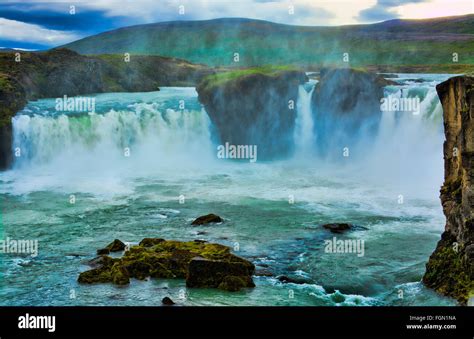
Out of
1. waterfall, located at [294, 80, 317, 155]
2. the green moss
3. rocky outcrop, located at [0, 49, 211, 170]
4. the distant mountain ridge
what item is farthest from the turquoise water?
the distant mountain ridge

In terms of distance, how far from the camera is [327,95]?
20516 mm

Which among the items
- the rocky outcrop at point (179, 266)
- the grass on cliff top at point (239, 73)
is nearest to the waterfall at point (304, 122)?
the grass on cliff top at point (239, 73)

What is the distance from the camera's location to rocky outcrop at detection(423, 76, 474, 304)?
29.3 ft

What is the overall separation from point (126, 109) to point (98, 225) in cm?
867

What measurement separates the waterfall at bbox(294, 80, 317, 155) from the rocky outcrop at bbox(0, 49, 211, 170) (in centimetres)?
276

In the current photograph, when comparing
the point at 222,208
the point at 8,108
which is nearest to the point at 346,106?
the point at 222,208

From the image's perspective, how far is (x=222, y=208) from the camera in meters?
13.6

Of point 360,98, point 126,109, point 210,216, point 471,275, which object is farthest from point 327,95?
point 471,275

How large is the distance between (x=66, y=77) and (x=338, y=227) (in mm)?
9285

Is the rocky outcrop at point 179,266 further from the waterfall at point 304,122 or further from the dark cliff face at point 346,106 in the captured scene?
the dark cliff face at point 346,106

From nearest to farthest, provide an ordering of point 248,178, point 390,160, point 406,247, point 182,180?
point 406,247
point 248,178
point 182,180
point 390,160

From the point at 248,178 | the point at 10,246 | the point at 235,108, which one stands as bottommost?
the point at 10,246

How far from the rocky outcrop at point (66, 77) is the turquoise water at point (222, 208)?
1.45 ft

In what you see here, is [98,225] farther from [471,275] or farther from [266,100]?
[266,100]
